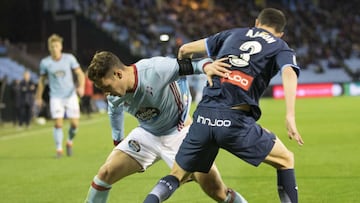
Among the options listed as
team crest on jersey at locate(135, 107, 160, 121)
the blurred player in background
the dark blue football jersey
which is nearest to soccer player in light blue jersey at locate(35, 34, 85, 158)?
team crest on jersey at locate(135, 107, 160, 121)

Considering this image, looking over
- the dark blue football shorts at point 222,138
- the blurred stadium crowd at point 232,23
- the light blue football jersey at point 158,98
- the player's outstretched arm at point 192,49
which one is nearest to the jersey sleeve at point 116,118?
the light blue football jersey at point 158,98

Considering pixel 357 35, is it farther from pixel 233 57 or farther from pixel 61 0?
pixel 233 57

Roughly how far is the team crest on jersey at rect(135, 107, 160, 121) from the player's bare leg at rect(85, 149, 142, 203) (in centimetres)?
42

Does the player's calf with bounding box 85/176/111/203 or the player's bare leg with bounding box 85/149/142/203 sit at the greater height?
the player's bare leg with bounding box 85/149/142/203

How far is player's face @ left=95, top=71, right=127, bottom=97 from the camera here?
6.15 metres

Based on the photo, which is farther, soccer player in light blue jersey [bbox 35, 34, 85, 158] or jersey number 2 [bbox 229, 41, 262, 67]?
soccer player in light blue jersey [bbox 35, 34, 85, 158]

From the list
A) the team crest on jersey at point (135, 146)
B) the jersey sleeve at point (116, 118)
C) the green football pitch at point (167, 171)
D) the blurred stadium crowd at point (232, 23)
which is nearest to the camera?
the team crest on jersey at point (135, 146)

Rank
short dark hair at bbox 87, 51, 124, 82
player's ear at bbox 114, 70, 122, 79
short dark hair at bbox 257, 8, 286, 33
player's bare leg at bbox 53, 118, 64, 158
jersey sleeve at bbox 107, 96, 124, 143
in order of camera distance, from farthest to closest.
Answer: player's bare leg at bbox 53, 118, 64, 158, jersey sleeve at bbox 107, 96, 124, 143, short dark hair at bbox 257, 8, 286, 33, player's ear at bbox 114, 70, 122, 79, short dark hair at bbox 87, 51, 124, 82

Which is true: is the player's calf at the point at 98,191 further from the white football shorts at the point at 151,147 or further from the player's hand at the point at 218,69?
the player's hand at the point at 218,69

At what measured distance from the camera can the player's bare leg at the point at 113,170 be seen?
699cm

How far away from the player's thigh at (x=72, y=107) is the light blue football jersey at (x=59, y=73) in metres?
0.11

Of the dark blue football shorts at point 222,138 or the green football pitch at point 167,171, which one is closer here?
the dark blue football shorts at point 222,138

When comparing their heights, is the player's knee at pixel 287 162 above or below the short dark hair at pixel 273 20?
below

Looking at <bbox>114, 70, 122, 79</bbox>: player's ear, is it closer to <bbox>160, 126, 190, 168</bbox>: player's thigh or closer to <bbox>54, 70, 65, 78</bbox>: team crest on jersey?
<bbox>160, 126, 190, 168</bbox>: player's thigh
